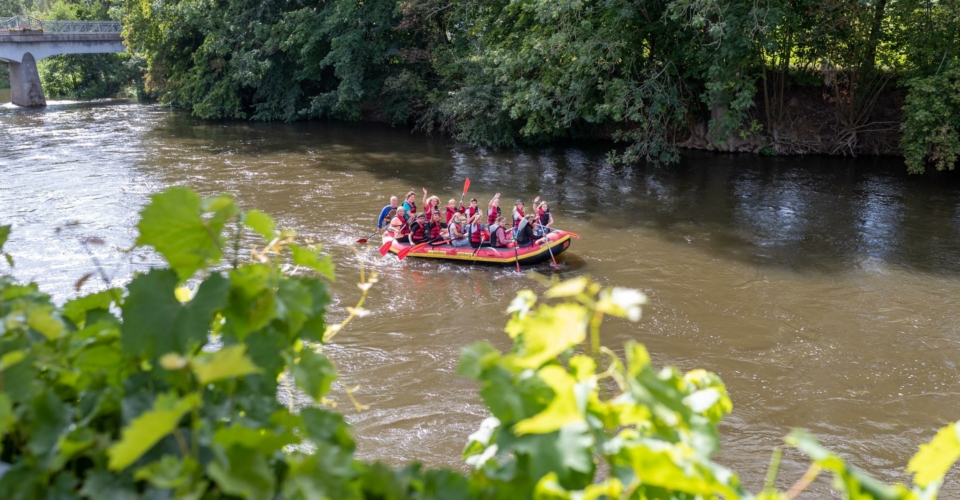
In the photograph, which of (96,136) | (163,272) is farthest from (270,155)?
(163,272)

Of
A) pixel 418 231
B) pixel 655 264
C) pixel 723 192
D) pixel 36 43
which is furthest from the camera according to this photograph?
pixel 36 43

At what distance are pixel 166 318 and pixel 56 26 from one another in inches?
1777

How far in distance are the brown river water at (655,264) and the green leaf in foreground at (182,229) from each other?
4.53 feet

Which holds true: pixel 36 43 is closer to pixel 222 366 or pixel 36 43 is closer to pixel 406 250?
pixel 406 250

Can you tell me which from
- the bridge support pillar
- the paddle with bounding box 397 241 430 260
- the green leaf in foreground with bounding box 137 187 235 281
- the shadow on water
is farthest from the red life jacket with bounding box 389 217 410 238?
the bridge support pillar

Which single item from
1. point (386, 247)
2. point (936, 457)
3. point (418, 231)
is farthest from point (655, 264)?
point (936, 457)

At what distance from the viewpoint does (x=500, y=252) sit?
13.4 m

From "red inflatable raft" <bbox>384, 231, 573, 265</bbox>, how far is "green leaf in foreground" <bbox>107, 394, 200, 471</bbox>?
1207cm

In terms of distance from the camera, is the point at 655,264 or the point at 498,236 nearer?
the point at 655,264

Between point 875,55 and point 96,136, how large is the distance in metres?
24.5

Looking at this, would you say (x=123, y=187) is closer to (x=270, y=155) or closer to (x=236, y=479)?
(x=270, y=155)

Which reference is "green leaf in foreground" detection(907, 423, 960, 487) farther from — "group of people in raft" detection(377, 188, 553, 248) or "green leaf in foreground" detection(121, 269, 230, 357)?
"group of people in raft" detection(377, 188, 553, 248)

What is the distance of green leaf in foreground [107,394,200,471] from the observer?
4.02ft

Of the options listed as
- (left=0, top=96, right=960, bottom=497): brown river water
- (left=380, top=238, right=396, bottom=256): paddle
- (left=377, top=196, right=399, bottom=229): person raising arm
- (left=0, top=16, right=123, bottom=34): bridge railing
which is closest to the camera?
(left=0, top=96, right=960, bottom=497): brown river water
